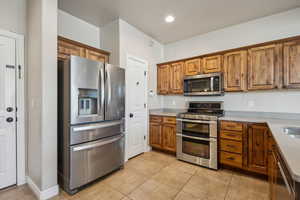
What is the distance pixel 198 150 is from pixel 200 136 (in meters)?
0.29

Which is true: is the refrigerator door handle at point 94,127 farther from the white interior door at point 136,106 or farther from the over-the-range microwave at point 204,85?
the over-the-range microwave at point 204,85

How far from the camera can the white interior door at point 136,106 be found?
319 centimetres

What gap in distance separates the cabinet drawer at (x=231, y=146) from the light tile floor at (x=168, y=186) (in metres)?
0.42

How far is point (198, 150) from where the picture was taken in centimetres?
289

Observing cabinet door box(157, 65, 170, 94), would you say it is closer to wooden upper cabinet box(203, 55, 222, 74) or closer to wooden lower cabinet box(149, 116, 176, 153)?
wooden lower cabinet box(149, 116, 176, 153)

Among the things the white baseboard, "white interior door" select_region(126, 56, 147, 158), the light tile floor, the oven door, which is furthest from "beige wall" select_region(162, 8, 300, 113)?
the white baseboard

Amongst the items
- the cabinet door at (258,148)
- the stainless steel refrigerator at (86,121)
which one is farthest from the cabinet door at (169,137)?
the cabinet door at (258,148)

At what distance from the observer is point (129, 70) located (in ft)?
10.5

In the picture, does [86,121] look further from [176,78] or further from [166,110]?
[166,110]

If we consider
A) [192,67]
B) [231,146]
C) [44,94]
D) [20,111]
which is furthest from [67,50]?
[231,146]

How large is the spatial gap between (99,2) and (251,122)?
3287mm

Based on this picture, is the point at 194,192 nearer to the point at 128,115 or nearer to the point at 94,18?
the point at 128,115

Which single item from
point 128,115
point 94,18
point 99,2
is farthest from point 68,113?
point 94,18

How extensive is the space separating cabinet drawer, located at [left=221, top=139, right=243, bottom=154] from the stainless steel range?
131 millimetres
